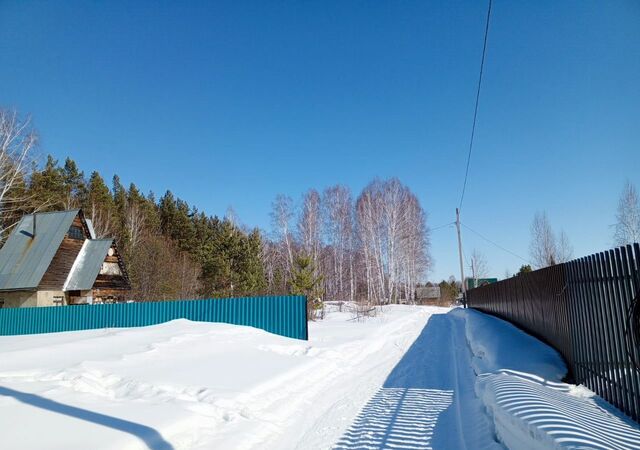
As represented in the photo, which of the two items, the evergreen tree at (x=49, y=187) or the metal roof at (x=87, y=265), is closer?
the metal roof at (x=87, y=265)

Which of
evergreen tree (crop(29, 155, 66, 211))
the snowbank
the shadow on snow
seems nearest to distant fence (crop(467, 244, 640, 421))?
the snowbank

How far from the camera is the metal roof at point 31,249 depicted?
73.3 feet

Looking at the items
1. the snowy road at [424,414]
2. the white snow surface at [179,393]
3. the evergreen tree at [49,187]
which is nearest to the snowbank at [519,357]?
the snowy road at [424,414]

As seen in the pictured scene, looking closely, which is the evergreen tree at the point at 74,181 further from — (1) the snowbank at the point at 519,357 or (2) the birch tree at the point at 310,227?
(1) the snowbank at the point at 519,357

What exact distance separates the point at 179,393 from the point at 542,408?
4640 millimetres

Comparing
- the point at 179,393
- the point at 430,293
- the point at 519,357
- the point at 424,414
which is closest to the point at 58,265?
the point at 179,393

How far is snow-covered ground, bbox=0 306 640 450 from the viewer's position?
387 cm

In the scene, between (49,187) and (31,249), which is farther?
(49,187)

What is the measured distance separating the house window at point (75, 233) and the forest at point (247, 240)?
410 cm

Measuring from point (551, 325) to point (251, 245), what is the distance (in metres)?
27.4

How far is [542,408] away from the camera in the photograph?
3.77m

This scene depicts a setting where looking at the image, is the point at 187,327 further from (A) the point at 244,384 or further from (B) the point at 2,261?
(B) the point at 2,261

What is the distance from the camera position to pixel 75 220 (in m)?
25.2

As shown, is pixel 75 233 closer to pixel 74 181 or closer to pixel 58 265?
pixel 58 265
